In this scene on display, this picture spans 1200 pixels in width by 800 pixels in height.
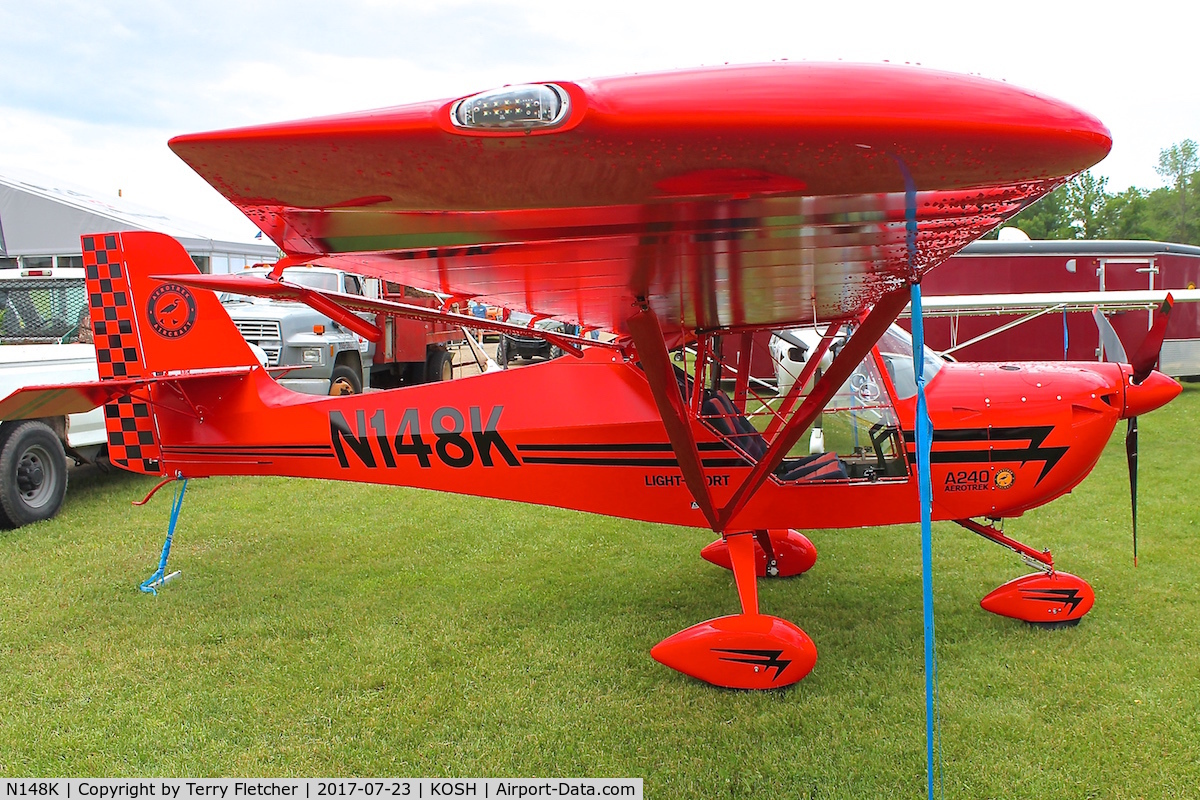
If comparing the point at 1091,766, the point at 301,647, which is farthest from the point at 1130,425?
the point at 301,647

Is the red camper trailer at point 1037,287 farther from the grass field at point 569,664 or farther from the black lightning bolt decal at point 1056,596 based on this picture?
the black lightning bolt decal at point 1056,596

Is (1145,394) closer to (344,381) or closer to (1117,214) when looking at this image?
(344,381)

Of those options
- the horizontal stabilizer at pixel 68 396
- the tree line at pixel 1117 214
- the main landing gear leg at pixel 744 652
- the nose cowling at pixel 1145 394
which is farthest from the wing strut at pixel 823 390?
the tree line at pixel 1117 214

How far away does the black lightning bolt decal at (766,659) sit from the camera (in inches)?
138

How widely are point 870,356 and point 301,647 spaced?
3.56 m

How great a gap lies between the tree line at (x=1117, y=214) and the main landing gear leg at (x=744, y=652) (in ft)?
219

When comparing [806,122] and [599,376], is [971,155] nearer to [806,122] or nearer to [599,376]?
[806,122]

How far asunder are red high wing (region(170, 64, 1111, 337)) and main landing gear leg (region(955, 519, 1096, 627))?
3.07m

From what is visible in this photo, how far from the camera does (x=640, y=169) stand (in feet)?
4.30

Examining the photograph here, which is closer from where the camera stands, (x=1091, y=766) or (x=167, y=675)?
(x=1091, y=766)

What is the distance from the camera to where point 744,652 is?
3551 millimetres

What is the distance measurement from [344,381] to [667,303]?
8757 millimetres

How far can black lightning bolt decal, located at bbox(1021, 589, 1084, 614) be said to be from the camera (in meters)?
4.14

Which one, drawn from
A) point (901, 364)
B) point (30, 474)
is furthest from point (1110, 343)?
point (30, 474)
